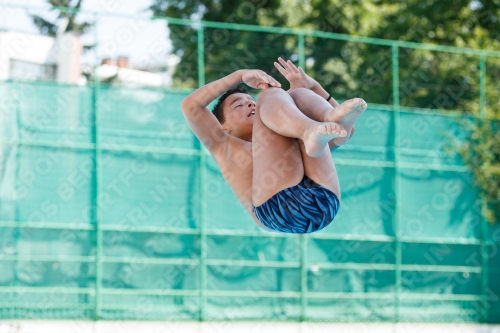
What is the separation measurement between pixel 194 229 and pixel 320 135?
17.0 feet

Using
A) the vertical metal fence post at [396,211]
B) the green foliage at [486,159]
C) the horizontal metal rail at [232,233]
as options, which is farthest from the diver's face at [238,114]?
the green foliage at [486,159]

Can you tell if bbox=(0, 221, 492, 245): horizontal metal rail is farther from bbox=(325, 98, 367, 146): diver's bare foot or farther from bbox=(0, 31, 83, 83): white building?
bbox=(325, 98, 367, 146): diver's bare foot

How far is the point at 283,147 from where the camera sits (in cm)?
334

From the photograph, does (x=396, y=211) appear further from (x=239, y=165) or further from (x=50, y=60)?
(x=50, y=60)

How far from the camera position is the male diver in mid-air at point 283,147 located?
3.09 metres

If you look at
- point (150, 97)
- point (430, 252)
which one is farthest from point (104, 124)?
point (430, 252)

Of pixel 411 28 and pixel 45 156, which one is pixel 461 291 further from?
pixel 411 28

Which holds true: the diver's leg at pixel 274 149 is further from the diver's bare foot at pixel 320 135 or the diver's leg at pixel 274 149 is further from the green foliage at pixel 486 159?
the green foliage at pixel 486 159

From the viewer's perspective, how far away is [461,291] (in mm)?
8812

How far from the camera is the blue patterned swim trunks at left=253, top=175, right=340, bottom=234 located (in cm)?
339

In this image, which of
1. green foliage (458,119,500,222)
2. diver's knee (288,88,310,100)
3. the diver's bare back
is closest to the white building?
green foliage (458,119,500,222)

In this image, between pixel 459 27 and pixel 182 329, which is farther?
pixel 459 27

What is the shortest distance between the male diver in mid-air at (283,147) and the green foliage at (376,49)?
18.4ft

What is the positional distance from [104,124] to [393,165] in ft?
10.1
